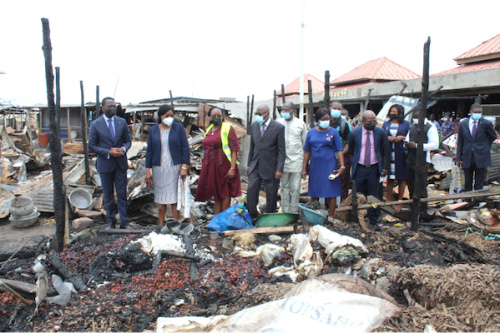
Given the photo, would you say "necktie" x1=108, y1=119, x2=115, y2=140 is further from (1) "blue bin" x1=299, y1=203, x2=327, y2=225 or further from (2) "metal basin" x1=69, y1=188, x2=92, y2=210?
(1) "blue bin" x1=299, y1=203, x2=327, y2=225

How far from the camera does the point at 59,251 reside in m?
4.36

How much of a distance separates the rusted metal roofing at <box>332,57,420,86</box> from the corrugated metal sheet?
19.1 feet

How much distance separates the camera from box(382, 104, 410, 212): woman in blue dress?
244 inches

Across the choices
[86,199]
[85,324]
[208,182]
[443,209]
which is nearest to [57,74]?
[86,199]

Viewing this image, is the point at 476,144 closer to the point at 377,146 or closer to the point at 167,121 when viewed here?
the point at 377,146

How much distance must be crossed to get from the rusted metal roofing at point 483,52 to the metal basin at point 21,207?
653 inches

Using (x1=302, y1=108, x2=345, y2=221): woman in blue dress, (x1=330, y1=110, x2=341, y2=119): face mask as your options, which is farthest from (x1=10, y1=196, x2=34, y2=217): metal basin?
(x1=330, y1=110, x2=341, y2=119): face mask

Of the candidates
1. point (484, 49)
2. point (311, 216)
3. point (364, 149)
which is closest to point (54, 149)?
point (311, 216)

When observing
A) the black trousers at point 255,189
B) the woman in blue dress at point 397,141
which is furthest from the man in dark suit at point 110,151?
the woman in blue dress at point 397,141

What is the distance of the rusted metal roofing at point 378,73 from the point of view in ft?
75.3

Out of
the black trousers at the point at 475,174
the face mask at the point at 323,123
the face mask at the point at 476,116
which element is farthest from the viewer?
the black trousers at the point at 475,174

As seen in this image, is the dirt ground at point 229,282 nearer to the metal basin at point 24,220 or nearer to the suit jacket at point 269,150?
the suit jacket at point 269,150

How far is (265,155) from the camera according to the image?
5.82m

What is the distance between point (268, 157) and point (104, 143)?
2401mm
